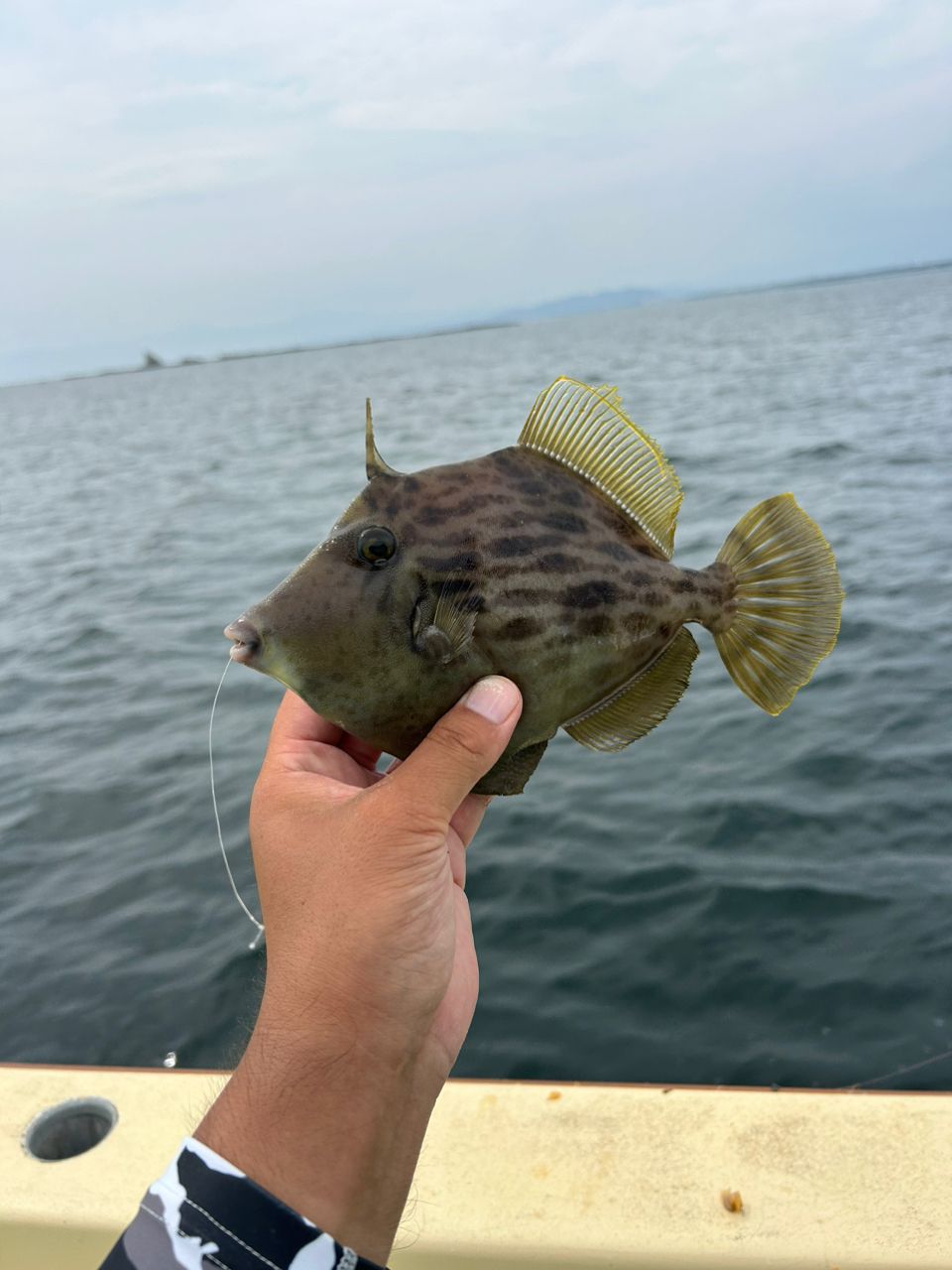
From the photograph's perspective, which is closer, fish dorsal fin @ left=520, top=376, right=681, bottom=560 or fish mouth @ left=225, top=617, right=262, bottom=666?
fish mouth @ left=225, top=617, right=262, bottom=666

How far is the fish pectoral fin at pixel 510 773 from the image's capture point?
206 centimetres

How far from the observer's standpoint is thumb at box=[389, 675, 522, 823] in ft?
6.02

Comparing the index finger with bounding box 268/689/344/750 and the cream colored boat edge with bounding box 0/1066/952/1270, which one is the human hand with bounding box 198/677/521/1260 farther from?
the cream colored boat edge with bounding box 0/1066/952/1270

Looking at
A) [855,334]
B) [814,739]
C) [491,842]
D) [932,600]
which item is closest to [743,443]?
[932,600]

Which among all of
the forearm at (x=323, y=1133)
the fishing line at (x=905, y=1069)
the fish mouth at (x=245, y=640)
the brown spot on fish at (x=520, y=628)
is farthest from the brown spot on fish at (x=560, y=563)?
the fishing line at (x=905, y=1069)

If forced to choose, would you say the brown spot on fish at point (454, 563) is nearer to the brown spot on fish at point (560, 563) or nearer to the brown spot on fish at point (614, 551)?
the brown spot on fish at point (560, 563)

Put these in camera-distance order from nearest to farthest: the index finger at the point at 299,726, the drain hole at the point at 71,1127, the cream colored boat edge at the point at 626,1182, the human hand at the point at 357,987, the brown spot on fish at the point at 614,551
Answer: the human hand at the point at 357,987 → the brown spot on fish at the point at 614,551 → the index finger at the point at 299,726 → the cream colored boat edge at the point at 626,1182 → the drain hole at the point at 71,1127

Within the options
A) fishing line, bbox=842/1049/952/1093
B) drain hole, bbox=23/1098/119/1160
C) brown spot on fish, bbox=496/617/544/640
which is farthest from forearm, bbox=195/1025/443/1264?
fishing line, bbox=842/1049/952/1093

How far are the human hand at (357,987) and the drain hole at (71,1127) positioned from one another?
2100 mm

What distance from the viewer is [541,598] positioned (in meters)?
1.94

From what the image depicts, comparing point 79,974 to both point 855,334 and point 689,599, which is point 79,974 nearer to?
point 689,599

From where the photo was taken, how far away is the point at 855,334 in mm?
44250

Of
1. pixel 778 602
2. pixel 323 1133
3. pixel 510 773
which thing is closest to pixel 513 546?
pixel 510 773

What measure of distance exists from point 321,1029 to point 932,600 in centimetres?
863
